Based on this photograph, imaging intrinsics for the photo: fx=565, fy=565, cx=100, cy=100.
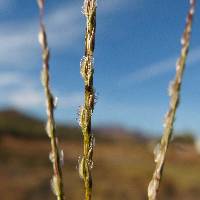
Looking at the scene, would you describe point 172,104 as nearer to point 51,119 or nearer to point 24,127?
point 51,119

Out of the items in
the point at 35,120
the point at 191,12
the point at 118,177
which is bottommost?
the point at 191,12

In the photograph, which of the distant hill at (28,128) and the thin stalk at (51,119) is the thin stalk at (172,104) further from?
the distant hill at (28,128)

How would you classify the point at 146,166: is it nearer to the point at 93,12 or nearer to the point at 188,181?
the point at 188,181

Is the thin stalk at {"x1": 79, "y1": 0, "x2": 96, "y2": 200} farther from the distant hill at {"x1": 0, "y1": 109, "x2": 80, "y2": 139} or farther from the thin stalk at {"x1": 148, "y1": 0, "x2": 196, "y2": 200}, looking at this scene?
the distant hill at {"x1": 0, "y1": 109, "x2": 80, "y2": 139}

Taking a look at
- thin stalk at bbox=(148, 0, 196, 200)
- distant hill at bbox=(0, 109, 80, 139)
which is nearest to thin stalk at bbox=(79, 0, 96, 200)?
thin stalk at bbox=(148, 0, 196, 200)

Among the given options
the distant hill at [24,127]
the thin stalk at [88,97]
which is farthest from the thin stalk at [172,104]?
the distant hill at [24,127]

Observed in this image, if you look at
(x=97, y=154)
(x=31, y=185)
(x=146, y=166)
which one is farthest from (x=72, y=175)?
(x=97, y=154)
